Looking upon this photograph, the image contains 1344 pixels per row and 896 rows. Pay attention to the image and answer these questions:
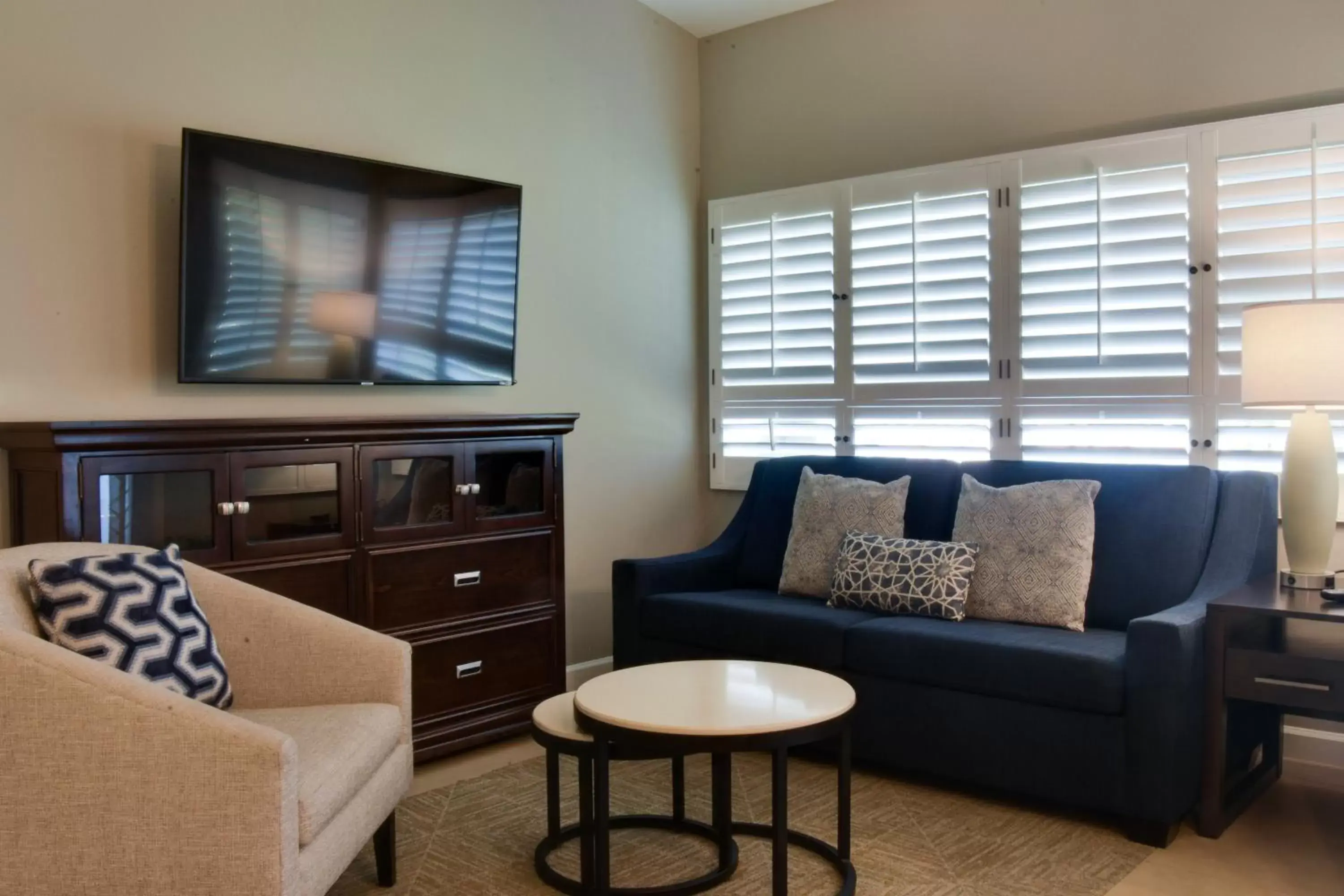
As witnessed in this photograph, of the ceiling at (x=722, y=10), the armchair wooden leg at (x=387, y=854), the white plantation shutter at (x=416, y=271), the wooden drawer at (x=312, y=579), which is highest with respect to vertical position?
the ceiling at (x=722, y=10)

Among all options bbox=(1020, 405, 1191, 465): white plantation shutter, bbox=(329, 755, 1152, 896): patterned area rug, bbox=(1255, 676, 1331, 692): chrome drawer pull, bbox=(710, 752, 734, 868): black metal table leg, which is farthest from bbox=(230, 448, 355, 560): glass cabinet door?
bbox=(1255, 676, 1331, 692): chrome drawer pull

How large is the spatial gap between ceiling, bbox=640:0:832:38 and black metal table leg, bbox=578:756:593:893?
3219mm

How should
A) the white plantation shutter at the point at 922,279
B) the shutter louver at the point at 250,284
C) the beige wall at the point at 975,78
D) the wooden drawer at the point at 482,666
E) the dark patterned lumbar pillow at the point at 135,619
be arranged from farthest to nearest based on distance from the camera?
1. the white plantation shutter at the point at 922,279
2. the beige wall at the point at 975,78
3. the wooden drawer at the point at 482,666
4. the shutter louver at the point at 250,284
5. the dark patterned lumbar pillow at the point at 135,619

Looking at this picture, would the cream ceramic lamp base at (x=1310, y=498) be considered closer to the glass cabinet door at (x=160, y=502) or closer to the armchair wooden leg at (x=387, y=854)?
the armchair wooden leg at (x=387, y=854)

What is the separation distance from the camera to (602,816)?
2.32m

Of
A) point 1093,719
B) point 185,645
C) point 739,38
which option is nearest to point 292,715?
point 185,645

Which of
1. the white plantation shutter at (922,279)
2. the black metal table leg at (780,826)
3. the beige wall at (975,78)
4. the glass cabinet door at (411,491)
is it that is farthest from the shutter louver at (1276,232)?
the glass cabinet door at (411,491)

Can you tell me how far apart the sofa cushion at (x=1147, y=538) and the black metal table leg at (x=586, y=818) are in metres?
1.65

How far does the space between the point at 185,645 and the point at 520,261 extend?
2074 millimetres

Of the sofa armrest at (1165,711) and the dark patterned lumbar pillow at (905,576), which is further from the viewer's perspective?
the dark patterned lumbar pillow at (905,576)

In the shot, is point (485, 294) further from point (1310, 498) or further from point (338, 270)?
point (1310, 498)

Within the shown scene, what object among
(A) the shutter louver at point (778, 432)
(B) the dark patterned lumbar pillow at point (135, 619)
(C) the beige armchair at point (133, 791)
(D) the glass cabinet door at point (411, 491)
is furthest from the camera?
(A) the shutter louver at point (778, 432)

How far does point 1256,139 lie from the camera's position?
10.9 feet

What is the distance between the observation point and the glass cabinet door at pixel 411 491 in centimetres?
317
